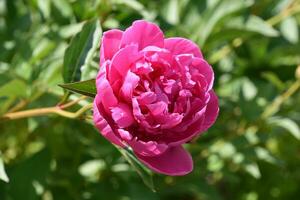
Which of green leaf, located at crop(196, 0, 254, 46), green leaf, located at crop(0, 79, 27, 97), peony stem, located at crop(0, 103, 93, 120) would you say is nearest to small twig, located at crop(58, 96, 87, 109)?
peony stem, located at crop(0, 103, 93, 120)

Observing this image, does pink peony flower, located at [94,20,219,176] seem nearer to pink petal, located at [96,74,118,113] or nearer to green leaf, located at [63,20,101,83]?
pink petal, located at [96,74,118,113]

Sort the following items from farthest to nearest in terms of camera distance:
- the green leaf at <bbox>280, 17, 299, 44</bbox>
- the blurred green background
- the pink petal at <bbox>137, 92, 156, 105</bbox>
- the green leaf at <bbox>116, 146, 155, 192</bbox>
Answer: the green leaf at <bbox>280, 17, 299, 44</bbox> < the blurred green background < the green leaf at <bbox>116, 146, 155, 192</bbox> < the pink petal at <bbox>137, 92, 156, 105</bbox>

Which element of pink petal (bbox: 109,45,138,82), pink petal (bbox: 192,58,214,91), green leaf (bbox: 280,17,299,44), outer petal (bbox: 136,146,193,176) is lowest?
green leaf (bbox: 280,17,299,44)

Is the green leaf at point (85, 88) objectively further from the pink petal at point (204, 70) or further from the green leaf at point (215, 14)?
the green leaf at point (215, 14)

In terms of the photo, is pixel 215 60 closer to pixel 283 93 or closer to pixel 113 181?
pixel 283 93

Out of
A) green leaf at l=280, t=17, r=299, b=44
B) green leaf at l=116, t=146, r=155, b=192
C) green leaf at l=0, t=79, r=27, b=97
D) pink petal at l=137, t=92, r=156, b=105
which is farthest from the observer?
green leaf at l=280, t=17, r=299, b=44

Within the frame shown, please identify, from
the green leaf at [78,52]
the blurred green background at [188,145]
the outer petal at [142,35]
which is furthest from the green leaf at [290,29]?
the outer petal at [142,35]

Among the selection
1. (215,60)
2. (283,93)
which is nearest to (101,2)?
(215,60)

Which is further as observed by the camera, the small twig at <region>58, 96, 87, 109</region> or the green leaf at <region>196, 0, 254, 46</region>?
the green leaf at <region>196, 0, 254, 46</region>
